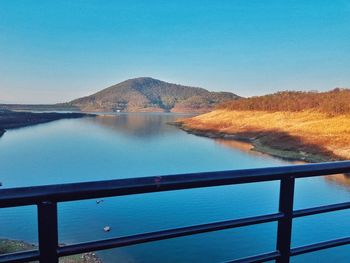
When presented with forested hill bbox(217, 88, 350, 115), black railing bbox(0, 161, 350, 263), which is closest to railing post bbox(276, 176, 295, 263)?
black railing bbox(0, 161, 350, 263)

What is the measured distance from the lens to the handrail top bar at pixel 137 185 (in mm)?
Answer: 995

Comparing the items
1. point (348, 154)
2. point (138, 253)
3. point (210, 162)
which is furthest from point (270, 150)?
point (138, 253)

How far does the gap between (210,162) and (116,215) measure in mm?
18986

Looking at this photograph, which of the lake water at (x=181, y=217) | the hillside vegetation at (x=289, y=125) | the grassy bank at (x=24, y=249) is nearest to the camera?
the grassy bank at (x=24, y=249)

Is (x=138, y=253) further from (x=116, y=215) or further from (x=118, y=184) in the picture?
(x=118, y=184)

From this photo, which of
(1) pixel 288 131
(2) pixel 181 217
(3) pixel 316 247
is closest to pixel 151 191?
(3) pixel 316 247

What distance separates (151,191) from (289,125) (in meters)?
64.4

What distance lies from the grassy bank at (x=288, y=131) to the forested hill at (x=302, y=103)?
2.25 meters

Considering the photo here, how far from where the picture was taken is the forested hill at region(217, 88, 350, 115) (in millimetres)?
64688

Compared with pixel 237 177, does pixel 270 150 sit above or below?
below

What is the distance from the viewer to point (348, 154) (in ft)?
125

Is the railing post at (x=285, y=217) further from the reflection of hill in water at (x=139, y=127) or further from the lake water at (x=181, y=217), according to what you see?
the reflection of hill in water at (x=139, y=127)

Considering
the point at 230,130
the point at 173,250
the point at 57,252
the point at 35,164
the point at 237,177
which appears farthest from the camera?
the point at 230,130

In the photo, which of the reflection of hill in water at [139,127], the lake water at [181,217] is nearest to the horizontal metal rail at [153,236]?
the lake water at [181,217]
